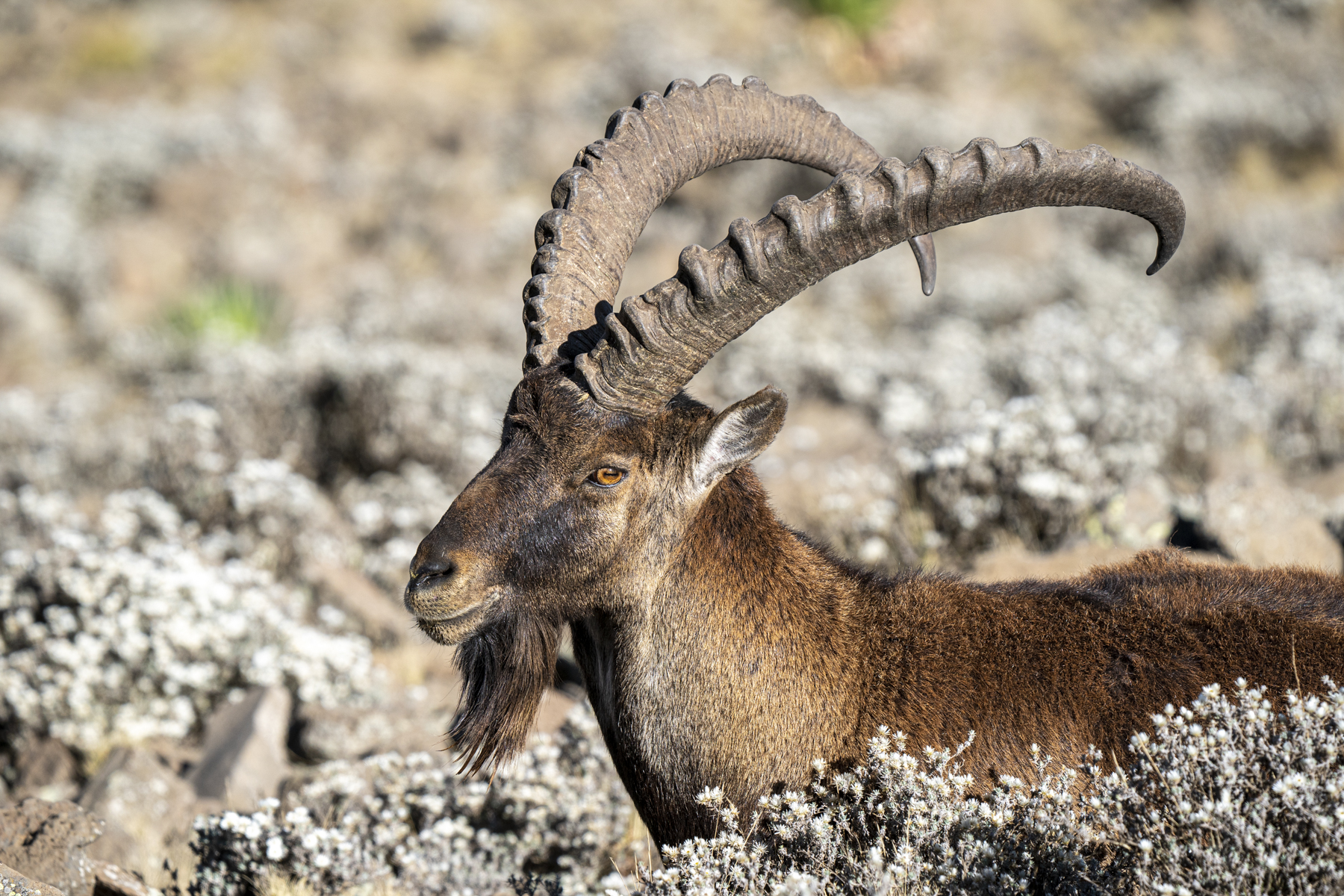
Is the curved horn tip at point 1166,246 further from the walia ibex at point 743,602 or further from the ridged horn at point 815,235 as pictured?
the ridged horn at point 815,235

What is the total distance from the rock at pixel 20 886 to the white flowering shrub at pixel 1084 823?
5.77ft

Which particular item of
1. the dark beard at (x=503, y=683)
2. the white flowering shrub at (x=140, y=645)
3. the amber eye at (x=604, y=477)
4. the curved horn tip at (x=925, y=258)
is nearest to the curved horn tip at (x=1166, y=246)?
the curved horn tip at (x=925, y=258)

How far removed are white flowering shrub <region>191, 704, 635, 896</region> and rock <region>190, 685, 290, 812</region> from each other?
9.5 inches

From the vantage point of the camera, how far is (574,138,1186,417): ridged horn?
2.87 metres

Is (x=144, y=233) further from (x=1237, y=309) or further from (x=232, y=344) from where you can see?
(x=1237, y=309)

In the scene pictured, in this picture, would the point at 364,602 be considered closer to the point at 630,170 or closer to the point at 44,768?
the point at 44,768

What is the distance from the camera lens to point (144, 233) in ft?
54.6

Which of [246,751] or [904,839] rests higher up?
[904,839]

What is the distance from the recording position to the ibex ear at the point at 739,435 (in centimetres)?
311

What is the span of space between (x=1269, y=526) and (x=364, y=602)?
212 inches

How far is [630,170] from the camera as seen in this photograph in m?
3.70

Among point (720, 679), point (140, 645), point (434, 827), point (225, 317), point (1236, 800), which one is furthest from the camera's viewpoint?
point (225, 317)

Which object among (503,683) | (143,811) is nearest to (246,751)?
(143,811)

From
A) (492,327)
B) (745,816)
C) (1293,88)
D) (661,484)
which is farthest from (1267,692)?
(1293,88)
